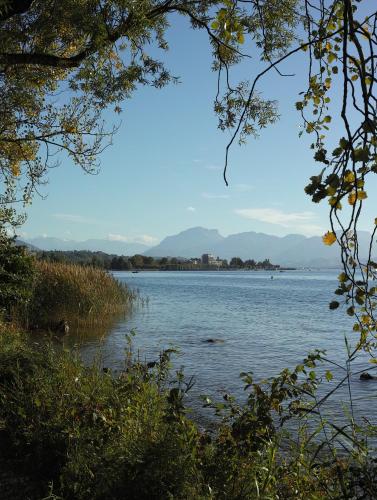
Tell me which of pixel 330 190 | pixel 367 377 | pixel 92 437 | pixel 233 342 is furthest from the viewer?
pixel 233 342

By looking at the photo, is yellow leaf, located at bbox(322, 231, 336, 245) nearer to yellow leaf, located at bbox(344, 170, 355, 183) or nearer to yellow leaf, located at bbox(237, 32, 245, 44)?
yellow leaf, located at bbox(344, 170, 355, 183)

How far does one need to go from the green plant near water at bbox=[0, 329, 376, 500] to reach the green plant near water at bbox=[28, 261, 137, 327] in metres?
14.2

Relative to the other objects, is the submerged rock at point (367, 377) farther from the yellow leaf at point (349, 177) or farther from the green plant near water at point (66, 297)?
the yellow leaf at point (349, 177)

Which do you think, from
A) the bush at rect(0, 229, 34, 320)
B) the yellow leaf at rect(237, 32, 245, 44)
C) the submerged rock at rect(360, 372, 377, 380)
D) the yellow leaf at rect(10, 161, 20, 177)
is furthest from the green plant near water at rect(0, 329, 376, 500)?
the yellow leaf at rect(10, 161, 20, 177)

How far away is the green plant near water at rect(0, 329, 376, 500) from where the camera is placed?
4188mm

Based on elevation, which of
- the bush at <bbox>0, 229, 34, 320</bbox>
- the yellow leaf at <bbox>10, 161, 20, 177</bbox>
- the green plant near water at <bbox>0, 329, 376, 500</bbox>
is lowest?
the green plant near water at <bbox>0, 329, 376, 500</bbox>

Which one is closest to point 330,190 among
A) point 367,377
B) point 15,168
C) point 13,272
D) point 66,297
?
point 367,377

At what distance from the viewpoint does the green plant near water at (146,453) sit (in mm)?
4188

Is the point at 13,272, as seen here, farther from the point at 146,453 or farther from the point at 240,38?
the point at 240,38

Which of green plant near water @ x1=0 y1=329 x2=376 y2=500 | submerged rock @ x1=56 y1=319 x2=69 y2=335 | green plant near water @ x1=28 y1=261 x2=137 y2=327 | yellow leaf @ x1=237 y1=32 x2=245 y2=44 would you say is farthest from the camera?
green plant near water @ x1=28 y1=261 x2=137 y2=327

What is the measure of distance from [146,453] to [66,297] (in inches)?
688

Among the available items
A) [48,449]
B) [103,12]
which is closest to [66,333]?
[103,12]

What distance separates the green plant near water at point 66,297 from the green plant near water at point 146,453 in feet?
46.5

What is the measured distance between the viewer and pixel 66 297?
21.2 m
